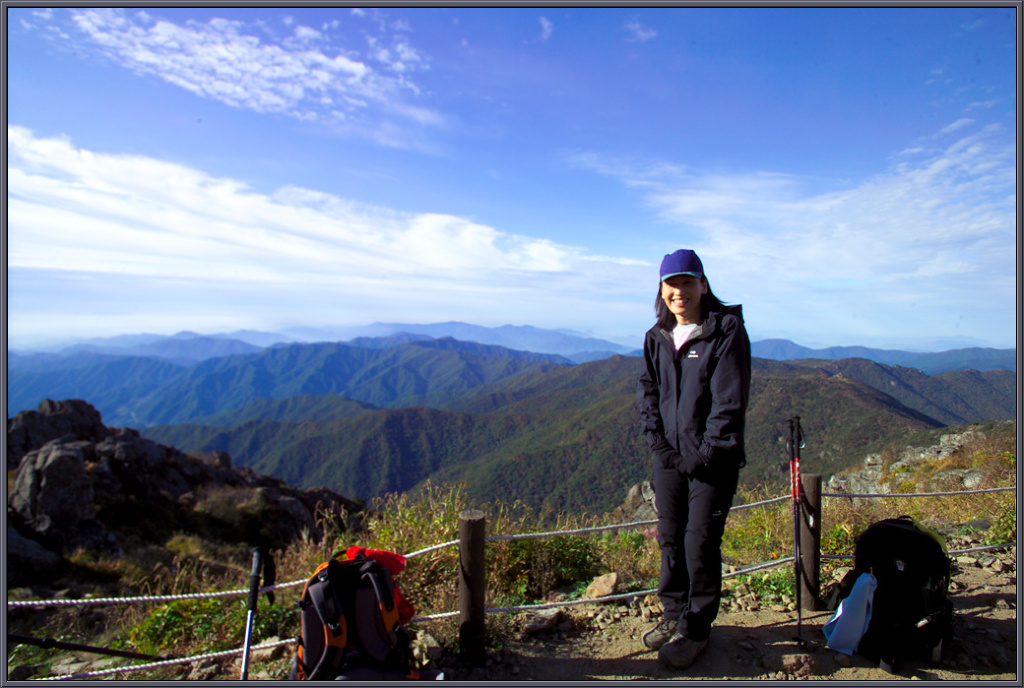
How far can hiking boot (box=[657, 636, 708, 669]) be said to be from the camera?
10.0ft

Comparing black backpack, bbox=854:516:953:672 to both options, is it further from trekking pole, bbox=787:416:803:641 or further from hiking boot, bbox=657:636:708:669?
hiking boot, bbox=657:636:708:669

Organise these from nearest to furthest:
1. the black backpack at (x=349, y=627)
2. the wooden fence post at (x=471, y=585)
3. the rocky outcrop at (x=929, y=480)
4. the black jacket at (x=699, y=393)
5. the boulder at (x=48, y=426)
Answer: the black backpack at (x=349, y=627)
the black jacket at (x=699, y=393)
the wooden fence post at (x=471, y=585)
the rocky outcrop at (x=929, y=480)
the boulder at (x=48, y=426)

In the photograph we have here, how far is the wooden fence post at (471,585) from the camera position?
3.20 m

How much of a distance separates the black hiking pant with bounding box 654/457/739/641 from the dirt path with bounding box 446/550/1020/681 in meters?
0.34

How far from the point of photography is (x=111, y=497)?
19.9m

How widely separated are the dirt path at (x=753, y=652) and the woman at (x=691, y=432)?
0.60 feet

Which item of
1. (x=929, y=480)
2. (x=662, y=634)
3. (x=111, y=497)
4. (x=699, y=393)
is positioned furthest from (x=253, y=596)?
(x=111, y=497)

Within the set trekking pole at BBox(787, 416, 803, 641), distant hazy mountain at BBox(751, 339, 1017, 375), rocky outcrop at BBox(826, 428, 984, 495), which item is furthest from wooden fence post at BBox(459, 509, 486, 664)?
rocky outcrop at BBox(826, 428, 984, 495)

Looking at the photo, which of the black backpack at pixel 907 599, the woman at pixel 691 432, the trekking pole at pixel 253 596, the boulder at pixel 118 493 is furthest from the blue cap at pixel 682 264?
the boulder at pixel 118 493

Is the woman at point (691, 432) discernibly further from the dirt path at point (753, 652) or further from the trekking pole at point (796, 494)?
the trekking pole at point (796, 494)

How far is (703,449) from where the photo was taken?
9.20ft

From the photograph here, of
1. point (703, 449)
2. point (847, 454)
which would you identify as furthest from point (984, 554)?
point (847, 454)

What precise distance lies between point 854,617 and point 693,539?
3.75 ft

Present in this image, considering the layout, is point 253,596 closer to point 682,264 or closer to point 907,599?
point 682,264
